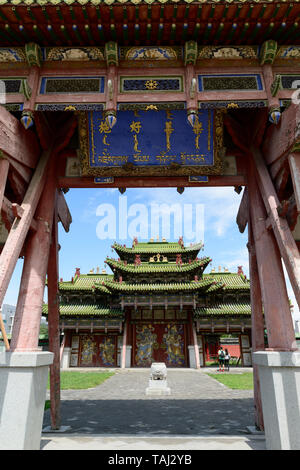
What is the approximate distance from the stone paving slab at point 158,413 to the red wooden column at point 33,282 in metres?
2.61

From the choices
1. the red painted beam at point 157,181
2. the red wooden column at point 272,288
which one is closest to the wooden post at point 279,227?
the red wooden column at point 272,288

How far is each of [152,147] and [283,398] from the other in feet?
16.0

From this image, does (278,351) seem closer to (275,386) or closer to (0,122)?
(275,386)

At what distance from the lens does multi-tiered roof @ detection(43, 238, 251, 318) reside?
26172mm

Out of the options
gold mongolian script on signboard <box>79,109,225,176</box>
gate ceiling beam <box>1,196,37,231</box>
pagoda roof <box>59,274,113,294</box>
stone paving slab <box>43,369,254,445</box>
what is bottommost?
stone paving slab <box>43,369,254,445</box>

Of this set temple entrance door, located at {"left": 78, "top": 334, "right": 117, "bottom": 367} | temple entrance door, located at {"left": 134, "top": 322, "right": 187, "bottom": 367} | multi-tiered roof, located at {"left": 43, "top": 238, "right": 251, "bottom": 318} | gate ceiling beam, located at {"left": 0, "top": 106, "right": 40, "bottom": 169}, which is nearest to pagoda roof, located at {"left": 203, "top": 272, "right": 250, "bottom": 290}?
multi-tiered roof, located at {"left": 43, "top": 238, "right": 251, "bottom": 318}

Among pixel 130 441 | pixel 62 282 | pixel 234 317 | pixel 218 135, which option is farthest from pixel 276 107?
pixel 62 282

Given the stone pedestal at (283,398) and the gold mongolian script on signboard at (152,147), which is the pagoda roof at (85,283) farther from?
the stone pedestal at (283,398)

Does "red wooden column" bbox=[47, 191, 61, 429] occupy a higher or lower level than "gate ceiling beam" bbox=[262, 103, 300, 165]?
lower

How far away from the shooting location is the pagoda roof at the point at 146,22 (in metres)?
4.41

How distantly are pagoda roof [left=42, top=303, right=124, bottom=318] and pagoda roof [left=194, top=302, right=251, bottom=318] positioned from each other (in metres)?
6.79

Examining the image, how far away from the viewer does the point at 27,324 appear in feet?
15.5

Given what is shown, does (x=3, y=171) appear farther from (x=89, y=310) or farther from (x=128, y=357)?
(x=89, y=310)

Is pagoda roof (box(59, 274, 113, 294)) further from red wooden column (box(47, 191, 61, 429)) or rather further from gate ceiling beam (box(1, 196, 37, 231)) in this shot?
gate ceiling beam (box(1, 196, 37, 231))
